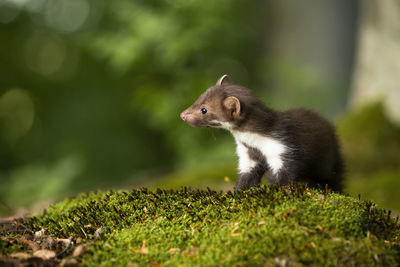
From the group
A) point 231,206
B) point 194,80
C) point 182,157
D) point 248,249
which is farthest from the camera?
point 182,157

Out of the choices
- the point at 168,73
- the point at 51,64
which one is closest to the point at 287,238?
the point at 168,73

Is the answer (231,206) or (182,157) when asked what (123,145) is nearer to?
(182,157)

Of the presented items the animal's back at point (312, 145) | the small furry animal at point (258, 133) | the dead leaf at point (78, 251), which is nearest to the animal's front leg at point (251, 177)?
the small furry animal at point (258, 133)

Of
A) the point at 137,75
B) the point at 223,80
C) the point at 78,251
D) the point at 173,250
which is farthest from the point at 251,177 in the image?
the point at 137,75

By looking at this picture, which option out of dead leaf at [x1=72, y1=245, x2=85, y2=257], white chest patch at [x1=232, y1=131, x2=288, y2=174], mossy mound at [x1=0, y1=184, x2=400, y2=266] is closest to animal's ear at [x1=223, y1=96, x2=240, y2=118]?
white chest patch at [x1=232, y1=131, x2=288, y2=174]

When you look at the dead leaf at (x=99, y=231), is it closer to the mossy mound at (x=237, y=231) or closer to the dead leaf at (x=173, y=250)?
the mossy mound at (x=237, y=231)

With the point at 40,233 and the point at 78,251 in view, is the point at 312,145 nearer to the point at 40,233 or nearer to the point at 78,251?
the point at 78,251

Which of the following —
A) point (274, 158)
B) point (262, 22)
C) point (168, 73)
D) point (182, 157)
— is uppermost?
point (262, 22)
